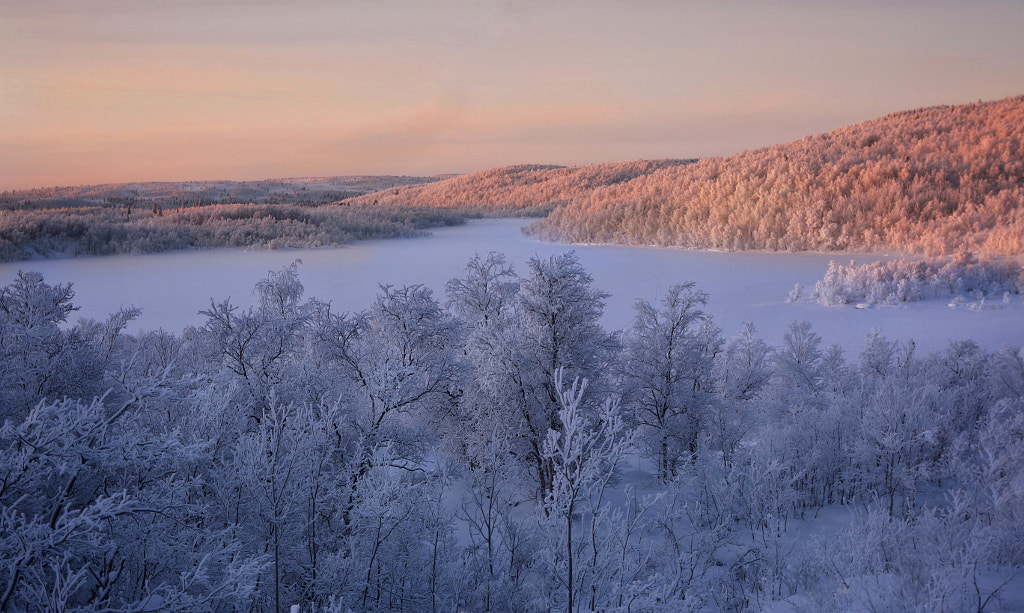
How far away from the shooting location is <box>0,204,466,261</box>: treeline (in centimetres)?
2069

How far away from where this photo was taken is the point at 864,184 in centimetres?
3083

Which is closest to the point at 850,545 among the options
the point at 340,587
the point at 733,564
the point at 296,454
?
the point at 733,564

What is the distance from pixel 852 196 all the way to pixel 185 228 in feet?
107

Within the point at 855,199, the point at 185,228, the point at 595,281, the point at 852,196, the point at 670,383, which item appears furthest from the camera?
the point at 185,228

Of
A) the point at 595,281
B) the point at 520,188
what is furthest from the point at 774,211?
the point at 520,188

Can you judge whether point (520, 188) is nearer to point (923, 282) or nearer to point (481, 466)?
point (923, 282)

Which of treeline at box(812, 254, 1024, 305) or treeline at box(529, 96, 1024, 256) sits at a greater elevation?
treeline at box(529, 96, 1024, 256)

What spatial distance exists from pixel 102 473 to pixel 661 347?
23.9 ft

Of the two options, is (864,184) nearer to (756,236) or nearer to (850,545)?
(756,236)

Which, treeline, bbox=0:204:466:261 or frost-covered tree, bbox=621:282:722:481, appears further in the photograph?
treeline, bbox=0:204:466:261

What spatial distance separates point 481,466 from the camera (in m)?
7.20

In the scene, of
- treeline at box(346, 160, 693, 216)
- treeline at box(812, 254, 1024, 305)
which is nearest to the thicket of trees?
treeline at box(812, 254, 1024, 305)

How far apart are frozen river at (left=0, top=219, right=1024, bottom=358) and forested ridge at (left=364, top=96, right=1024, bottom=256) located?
117 inches

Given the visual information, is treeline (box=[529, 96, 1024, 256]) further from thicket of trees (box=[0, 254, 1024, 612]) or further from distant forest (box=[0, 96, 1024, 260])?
thicket of trees (box=[0, 254, 1024, 612])
